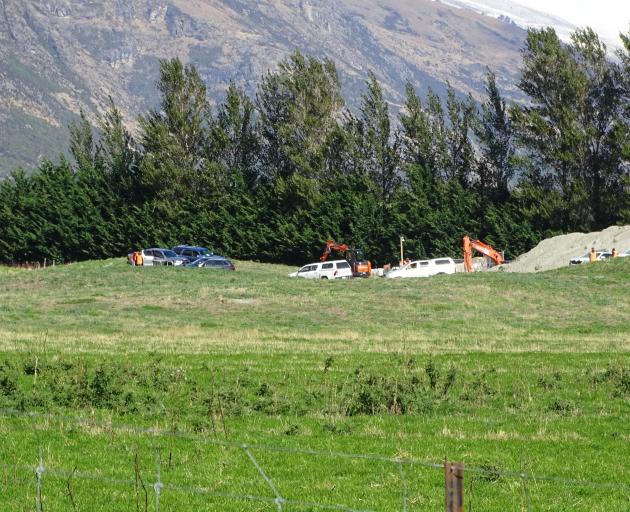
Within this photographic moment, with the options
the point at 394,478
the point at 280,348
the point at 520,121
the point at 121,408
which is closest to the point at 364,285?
the point at 280,348

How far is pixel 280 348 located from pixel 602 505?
22527 mm

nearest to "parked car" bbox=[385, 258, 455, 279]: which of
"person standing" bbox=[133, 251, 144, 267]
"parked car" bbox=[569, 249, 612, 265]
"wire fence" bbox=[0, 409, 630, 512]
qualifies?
"parked car" bbox=[569, 249, 612, 265]

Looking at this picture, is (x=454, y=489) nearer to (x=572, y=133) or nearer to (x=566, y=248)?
(x=566, y=248)

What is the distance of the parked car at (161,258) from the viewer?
89438 mm

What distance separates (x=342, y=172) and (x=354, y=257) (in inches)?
425

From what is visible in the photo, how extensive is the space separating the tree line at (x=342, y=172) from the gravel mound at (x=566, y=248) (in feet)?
12.3

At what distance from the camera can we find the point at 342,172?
323 ft

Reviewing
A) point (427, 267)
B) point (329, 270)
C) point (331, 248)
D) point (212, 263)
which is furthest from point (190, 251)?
point (427, 267)

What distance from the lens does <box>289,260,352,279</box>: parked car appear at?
275 feet

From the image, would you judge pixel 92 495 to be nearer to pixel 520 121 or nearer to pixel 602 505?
pixel 602 505

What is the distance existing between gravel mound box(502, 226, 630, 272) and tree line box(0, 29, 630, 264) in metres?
3.76

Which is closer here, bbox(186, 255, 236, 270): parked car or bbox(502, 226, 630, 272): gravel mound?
bbox(502, 226, 630, 272): gravel mound

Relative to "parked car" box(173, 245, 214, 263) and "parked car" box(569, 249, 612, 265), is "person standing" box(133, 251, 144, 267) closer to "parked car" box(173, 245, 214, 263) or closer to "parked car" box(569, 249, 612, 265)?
"parked car" box(173, 245, 214, 263)

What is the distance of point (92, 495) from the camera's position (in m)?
15.8
